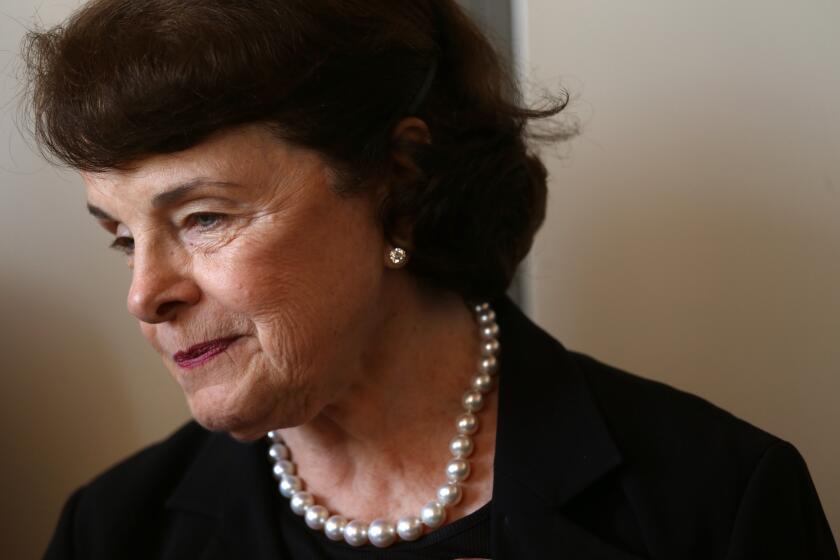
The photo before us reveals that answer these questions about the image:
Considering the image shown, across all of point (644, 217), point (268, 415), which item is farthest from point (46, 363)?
point (644, 217)

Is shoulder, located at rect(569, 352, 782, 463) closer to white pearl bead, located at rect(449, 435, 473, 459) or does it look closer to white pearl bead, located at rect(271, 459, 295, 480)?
white pearl bead, located at rect(449, 435, 473, 459)

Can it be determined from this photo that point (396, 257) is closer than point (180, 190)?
No

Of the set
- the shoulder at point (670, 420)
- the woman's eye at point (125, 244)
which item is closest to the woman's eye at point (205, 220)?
the woman's eye at point (125, 244)

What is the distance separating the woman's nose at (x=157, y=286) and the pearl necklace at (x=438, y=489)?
0.38 m

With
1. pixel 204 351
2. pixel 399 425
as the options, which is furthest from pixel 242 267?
pixel 399 425

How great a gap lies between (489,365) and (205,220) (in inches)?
19.8

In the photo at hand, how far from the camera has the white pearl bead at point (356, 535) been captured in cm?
129

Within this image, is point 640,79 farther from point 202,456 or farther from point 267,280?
point 202,456

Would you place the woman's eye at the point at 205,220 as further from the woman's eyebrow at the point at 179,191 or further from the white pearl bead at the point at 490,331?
the white pearl bead at the point at 490,331

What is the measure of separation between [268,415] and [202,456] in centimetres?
Result: 36

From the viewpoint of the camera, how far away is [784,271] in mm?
1582

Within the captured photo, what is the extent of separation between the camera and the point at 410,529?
1.27 meters

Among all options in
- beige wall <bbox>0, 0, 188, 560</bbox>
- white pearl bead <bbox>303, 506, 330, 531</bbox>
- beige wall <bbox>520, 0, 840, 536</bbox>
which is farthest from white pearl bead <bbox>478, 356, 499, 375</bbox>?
beige wall <bbox>0, 0, 188, 560</bbox>

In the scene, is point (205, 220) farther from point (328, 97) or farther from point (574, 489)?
point (574, 489)
